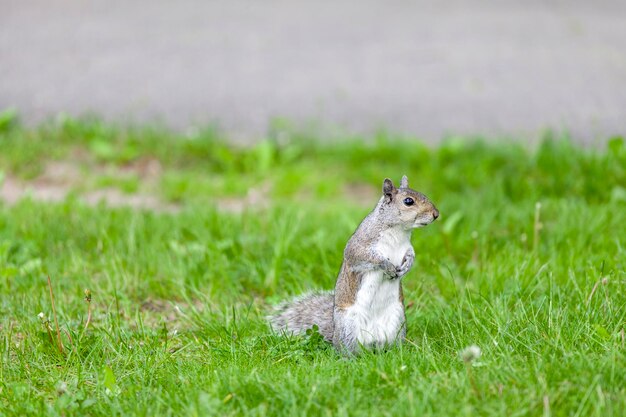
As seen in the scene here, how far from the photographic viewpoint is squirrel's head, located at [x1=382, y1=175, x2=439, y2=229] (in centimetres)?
319

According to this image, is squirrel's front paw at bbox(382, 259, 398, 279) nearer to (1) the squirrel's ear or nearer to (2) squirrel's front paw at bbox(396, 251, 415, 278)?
(2) squirrel's front paw at bbox(396, 251, 415, 278)

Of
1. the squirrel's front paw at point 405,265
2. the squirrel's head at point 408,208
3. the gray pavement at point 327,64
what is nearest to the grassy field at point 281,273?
the squirrel's front paw at point 405,265

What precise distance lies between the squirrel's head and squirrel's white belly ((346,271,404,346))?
0.67ft

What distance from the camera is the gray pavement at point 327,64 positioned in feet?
22.2

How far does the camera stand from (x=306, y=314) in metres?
3.54

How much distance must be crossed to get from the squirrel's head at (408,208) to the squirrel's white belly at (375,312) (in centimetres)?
21

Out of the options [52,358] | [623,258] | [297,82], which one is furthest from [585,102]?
[52,358]

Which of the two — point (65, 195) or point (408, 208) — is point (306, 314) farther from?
point (65, 195)

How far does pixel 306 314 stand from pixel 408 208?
2.08ft

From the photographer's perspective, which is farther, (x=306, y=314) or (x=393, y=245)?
(x=306, y=314)

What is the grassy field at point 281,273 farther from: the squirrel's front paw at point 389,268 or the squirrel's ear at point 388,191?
the squirrel's ear at point 388,191

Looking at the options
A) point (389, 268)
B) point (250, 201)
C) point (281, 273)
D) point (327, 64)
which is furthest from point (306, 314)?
point (327, 64)

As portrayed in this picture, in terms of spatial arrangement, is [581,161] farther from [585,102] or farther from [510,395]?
[510,395]

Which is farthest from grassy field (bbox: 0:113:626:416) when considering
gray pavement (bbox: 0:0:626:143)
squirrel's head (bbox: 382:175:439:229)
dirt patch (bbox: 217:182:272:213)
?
gray pavement (bbox: 0:0:626:143)
